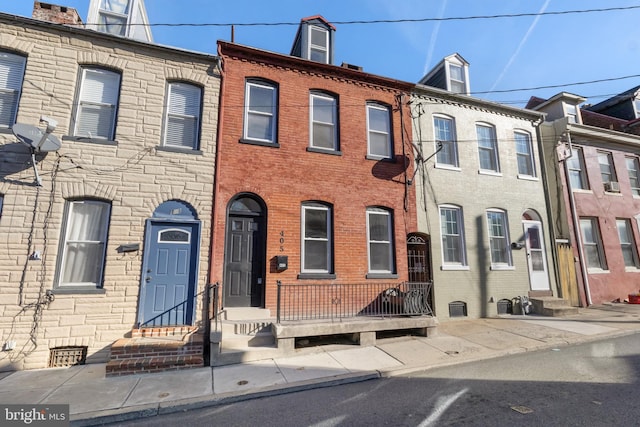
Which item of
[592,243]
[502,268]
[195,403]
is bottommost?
[195,403]

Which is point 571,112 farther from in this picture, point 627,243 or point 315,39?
→ point 315,39

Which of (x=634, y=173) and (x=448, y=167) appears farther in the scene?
(x=634, y=173)

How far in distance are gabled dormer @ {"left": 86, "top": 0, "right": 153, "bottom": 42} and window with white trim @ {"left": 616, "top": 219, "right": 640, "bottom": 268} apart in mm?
18703

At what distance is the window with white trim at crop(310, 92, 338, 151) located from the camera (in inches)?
363

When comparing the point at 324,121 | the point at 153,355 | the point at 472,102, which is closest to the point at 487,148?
the point at 472,102

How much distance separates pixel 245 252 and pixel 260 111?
13.1 feet

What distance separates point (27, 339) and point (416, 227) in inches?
380

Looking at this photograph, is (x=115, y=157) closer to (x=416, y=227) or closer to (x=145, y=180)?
(x=145, y=180)

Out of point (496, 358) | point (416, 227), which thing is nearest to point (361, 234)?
point (416, 227)

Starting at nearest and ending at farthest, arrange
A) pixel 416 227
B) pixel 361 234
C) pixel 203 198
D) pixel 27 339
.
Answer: pixel 27 339, pixel 203 198, pixel 361 234, pixel 416 227

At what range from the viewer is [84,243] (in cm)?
672

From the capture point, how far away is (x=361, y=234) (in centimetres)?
891

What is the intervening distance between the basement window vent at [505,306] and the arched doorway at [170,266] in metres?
9.46

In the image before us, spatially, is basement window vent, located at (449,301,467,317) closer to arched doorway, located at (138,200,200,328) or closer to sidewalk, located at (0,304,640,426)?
sidewalk, located at (0,304,640,426)
